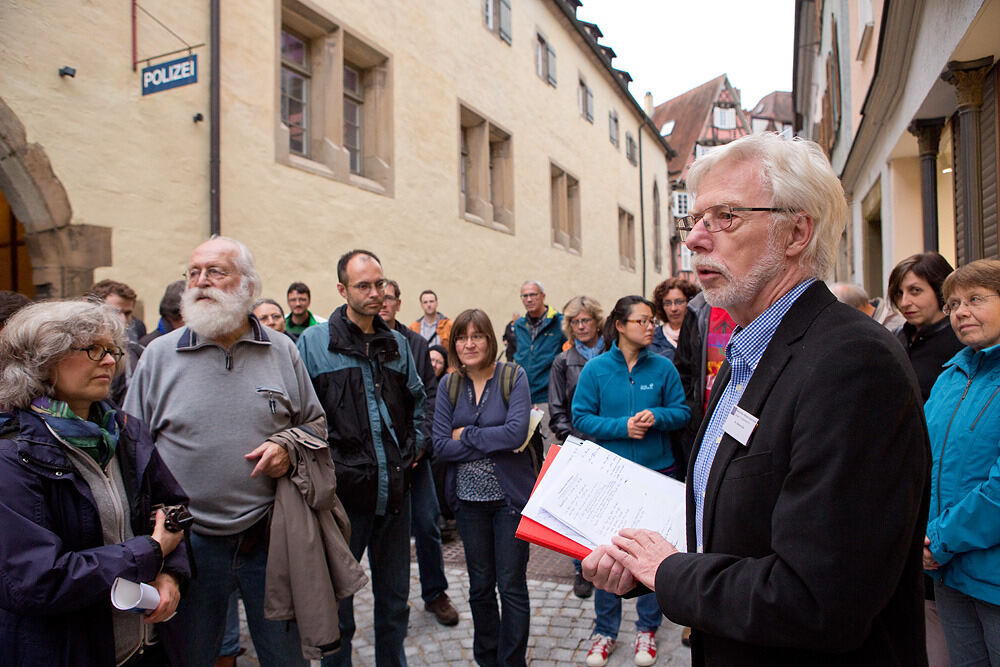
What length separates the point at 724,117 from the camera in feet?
142

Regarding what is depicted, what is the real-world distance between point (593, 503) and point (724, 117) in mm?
46008

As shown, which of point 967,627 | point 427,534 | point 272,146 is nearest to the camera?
point 967,627

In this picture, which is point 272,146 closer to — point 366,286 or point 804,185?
point 366,286

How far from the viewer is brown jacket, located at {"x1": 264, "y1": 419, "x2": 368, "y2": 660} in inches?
101

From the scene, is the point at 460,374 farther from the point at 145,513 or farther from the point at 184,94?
the point at 184,94

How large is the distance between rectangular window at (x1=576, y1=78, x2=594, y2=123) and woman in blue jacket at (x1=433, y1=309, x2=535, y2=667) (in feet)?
60.4

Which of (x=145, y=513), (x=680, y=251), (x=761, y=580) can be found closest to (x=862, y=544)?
(x=761, y=580)

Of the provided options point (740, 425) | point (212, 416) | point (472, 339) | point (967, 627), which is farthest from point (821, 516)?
point (472, 339)

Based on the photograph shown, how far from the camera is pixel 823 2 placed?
14430 millimetres

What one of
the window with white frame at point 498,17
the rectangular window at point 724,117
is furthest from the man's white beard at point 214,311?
the rectangular window at point 724,117

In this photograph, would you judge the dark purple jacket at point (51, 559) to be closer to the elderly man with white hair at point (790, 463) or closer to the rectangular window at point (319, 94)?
the elderly man with white hair at point (790, 463)

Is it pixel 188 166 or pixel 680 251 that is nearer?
pixel 188 166

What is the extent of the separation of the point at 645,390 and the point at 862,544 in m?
2.84

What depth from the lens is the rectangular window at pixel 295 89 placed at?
925 cm
